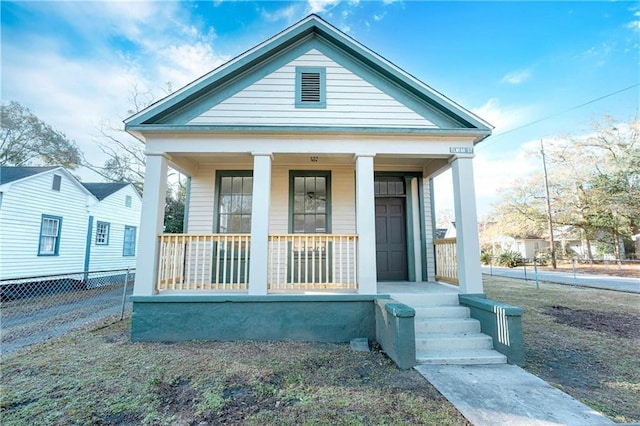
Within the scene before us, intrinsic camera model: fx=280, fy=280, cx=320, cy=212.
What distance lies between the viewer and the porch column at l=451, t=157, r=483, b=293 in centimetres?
492

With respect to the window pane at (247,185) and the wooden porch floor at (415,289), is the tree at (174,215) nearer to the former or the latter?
the window pane at (247,185)

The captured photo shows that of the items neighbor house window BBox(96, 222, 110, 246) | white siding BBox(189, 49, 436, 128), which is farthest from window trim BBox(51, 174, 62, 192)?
white siding BBox(189, 49, 436, 128)

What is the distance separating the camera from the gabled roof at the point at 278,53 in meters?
5.07

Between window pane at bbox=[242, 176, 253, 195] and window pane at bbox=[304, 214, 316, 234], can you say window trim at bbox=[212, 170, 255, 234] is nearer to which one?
window pane at bbox=[242, 176, 253, 195]

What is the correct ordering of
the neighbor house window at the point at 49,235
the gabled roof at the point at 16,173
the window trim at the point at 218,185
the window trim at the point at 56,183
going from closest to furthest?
1. the window trim at the point at 218,185
2. the gabled roof at the point at 16,173
3. the neighbor house window at the point at 49,235
4. the window trim at the point at 56,183

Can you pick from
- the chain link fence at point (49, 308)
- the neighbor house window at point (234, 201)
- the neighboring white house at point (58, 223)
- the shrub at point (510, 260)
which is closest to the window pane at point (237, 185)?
the neighbor house window at point (234, 201)

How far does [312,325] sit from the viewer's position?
476 cm

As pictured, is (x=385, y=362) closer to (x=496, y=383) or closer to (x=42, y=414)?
(x=496, y=383)

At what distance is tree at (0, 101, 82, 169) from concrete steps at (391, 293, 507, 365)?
1017 inches

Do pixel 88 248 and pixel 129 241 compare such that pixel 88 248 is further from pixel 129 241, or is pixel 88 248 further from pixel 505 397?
pixel 505 397

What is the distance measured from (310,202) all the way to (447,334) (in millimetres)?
3841

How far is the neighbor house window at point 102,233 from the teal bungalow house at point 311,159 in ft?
34.1

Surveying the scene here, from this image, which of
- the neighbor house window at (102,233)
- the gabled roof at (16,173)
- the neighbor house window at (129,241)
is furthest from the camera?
the neighbor house window at (129,241)

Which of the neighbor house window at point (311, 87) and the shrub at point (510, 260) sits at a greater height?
the neighbor house window at point (311, 87)
